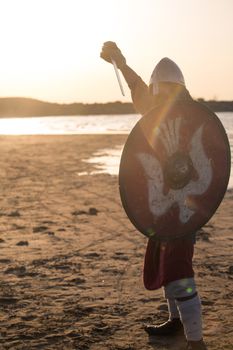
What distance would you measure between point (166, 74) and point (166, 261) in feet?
3.89

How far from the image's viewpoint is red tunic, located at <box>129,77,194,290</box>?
3494mm

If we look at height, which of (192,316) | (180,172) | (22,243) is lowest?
(22,243)

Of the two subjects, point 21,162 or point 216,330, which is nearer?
point 216,330

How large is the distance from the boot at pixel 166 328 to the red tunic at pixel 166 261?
0.56 m

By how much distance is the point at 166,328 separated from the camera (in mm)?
4008

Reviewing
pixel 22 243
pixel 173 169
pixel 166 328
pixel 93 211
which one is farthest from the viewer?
pixel 93 211

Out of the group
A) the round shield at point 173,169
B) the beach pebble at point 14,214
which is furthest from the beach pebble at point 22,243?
the round shield at point 173,169

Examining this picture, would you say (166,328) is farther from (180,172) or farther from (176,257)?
(180,172)

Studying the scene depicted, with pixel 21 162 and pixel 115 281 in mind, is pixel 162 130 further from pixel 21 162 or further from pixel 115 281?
pixel 21 162

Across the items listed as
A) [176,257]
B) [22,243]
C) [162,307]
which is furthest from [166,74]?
[22,243]

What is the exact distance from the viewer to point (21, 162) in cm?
1889

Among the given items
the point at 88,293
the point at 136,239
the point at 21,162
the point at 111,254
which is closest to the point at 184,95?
the point at 88,293

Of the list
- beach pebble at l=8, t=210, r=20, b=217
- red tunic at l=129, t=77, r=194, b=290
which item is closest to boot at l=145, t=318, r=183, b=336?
red tunic at l=129, t=77, r=194, b=290

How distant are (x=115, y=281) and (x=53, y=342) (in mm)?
1387
